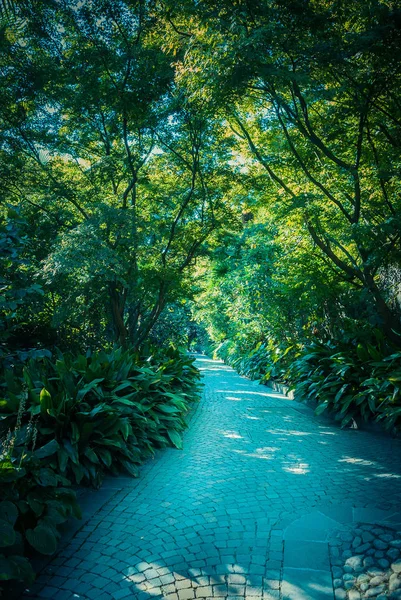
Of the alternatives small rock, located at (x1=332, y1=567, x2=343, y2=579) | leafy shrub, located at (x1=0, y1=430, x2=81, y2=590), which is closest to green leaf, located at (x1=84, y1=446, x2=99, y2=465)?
leafy shrub, located at (x1=0, y1=430, x2=81, y2=590)

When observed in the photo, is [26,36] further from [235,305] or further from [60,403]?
[235,305]

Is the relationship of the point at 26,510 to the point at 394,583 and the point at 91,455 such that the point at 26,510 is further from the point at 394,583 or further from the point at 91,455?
the point at 394,583

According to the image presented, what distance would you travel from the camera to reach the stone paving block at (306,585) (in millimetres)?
2283

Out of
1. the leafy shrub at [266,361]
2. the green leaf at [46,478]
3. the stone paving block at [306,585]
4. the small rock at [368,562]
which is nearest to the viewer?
the stone paving block at [306,585]

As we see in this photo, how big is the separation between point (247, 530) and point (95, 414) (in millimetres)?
1881

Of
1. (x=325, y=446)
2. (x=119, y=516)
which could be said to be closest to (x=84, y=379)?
(x=119, y=516)

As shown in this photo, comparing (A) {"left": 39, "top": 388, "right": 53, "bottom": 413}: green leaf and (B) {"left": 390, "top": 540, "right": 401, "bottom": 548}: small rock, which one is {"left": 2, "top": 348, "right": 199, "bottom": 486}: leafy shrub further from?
(B) {"left": 390, "top": 540, "right": 401, "bottom": 548}: small rock

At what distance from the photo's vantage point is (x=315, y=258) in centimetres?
805

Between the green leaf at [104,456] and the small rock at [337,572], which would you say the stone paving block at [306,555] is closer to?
the small rock at [337,572]

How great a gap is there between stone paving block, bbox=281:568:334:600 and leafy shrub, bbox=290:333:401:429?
3.12 metres

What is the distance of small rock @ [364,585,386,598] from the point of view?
7.42 feet

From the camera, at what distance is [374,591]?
2285mm

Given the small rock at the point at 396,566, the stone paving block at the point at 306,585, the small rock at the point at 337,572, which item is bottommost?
the stone paving block at the point at 306,585

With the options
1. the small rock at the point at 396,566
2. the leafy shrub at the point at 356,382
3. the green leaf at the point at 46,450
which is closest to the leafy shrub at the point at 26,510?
the green leaf at the point at 46,450
